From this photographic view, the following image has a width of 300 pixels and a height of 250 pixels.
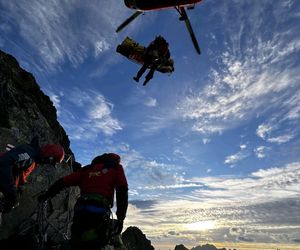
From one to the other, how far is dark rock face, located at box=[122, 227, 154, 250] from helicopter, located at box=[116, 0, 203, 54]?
113918 millimetres

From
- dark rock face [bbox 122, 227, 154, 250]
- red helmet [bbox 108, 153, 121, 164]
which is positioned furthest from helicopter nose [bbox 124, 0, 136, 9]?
dark rock face [bbox 122, 227, 154, 250]

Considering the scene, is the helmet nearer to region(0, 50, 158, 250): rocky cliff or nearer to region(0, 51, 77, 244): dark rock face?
region(0, 50, 158, 250): rocky cliff

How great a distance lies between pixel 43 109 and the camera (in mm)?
30141

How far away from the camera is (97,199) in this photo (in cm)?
736

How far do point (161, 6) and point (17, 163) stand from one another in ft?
37.7

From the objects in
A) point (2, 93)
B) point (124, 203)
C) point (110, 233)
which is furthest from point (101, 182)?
point (2, 93)

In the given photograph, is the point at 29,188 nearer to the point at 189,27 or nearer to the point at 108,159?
the point at 108,159

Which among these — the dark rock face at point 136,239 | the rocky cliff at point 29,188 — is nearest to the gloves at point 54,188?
the rocky cliff at point 29,188

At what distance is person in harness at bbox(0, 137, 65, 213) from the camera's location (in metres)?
7.73

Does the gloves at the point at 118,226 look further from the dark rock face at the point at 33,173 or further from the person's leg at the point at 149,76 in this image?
the person's leg at the point at 149,76

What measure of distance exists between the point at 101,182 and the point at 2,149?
10786mm

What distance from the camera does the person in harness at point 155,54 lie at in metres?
23.8

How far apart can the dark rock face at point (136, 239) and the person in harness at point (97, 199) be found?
12057 cm

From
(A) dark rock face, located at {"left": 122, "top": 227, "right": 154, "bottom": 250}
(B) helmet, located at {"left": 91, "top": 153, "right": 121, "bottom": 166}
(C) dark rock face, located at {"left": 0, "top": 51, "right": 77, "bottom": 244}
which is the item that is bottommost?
(B) helmet, located at {"left": 91, "top": 153, "right": 121, "bottom": 166}
